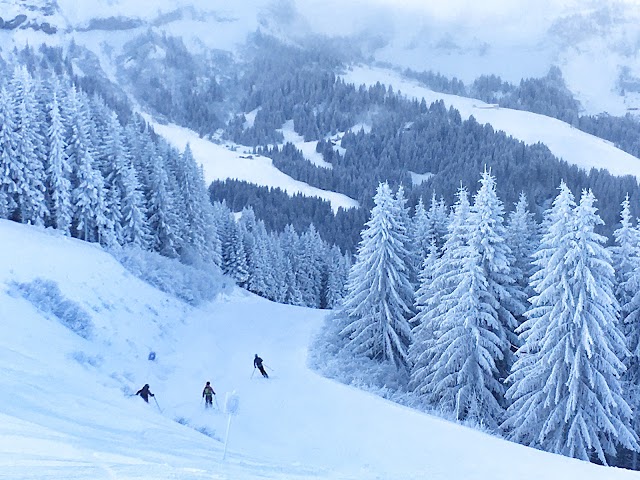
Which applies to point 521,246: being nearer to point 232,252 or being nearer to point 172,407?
point 172,407

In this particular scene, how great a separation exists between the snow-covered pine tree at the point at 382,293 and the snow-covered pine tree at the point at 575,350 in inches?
367

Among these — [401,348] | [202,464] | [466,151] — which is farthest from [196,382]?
[466,151]

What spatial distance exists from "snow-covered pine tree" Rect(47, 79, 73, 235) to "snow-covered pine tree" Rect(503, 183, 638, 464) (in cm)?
3586

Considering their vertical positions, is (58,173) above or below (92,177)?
above

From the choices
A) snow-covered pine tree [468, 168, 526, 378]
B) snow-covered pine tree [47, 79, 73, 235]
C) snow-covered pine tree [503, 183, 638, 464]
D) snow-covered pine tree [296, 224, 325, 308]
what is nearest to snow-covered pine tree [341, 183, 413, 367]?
snow-covered pine tree [468, 168, 526, 378]

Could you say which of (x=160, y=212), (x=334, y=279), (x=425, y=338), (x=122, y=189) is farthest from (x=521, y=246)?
(x=334, y=279)

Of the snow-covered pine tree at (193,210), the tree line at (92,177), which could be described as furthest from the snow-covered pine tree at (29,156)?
the snow-covered pine tree at (193,210)

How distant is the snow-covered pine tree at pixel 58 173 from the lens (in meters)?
45.5

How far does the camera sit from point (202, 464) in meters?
10.0

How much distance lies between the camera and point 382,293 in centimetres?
3472

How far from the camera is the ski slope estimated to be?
977cm

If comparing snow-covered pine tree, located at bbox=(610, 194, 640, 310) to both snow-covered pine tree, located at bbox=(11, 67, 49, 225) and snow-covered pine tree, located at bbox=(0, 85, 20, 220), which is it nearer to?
snow-covered pine tree, located at bbox=(11, 67, 49, 225)

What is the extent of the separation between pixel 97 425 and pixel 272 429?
9169 millimetres

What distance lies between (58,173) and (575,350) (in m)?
38.1
